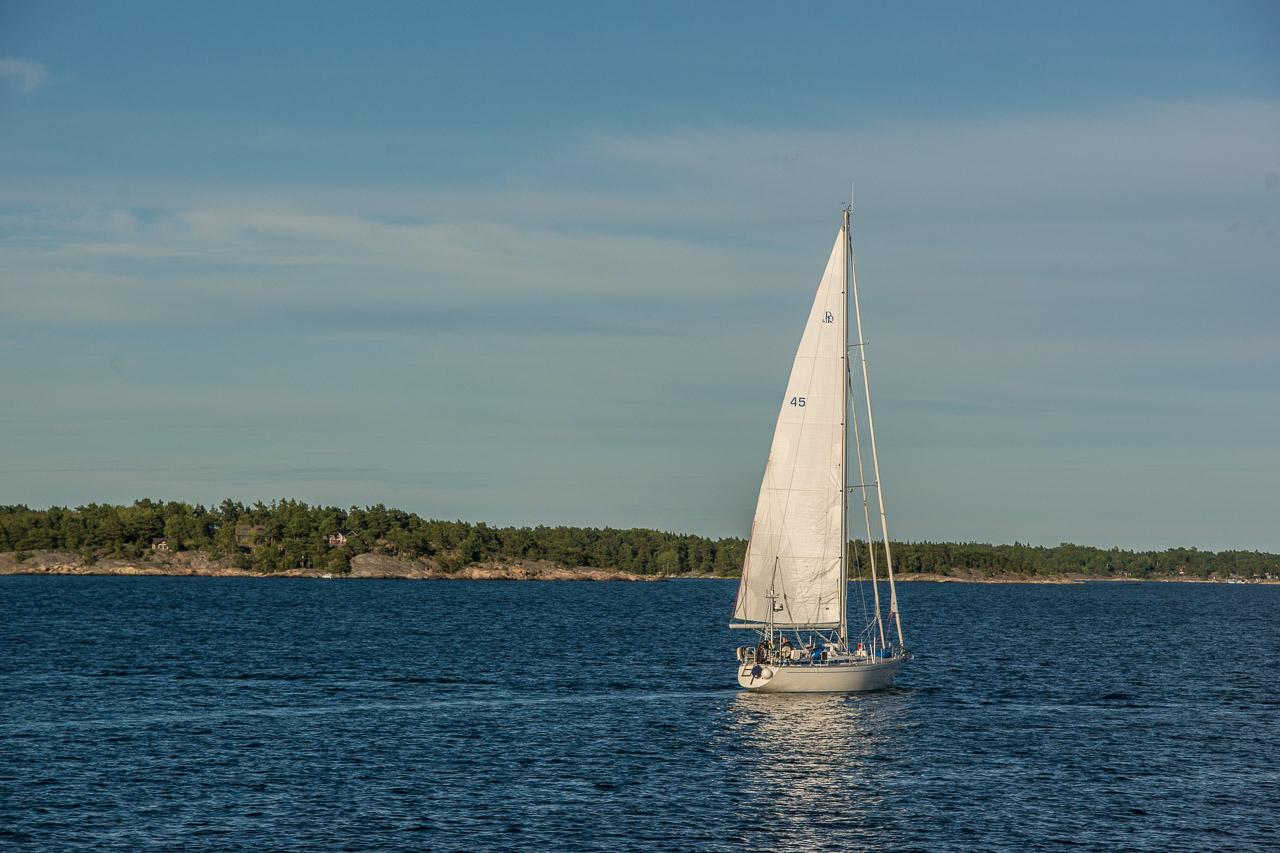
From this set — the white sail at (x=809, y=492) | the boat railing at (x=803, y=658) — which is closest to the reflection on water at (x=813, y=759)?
the boat railing at (x=803, y=658)

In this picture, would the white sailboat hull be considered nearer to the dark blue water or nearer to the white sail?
the dark blue water

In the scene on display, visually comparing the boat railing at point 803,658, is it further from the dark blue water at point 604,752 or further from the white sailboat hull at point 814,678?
the dark blue water at point 604,752

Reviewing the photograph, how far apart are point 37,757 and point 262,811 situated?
43.8ft

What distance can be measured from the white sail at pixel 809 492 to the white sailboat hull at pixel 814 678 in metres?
2.50

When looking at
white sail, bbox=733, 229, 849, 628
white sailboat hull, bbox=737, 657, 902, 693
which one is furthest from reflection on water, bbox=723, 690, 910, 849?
white sail, bbox=733, 229, 849, 628

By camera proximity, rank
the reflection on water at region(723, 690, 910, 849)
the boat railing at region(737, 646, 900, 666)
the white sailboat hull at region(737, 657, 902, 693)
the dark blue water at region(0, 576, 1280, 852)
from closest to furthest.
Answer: the dark blue water at region(0, 576, 1280, 852), the reflection on water at region(723, 690, 910, 849), the white sailboat hull at region(737, 657, 902, 693), the boat railing at region(737, 646, 900, 666)

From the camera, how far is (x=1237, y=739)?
53.2 metres

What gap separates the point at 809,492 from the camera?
5853cm

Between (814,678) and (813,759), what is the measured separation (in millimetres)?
11095

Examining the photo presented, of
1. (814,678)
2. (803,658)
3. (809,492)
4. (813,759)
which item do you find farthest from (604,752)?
(809,492)

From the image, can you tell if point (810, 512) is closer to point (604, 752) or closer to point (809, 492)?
point (809, 492)

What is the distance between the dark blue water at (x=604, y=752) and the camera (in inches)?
1401

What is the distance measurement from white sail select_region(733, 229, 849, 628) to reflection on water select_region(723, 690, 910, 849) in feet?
15.4

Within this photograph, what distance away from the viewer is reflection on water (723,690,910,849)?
36781mm
